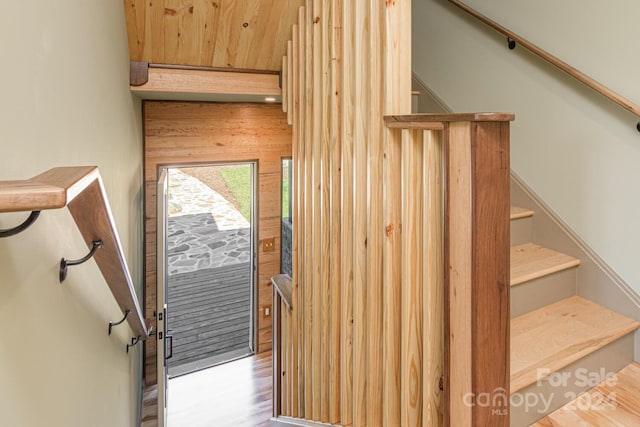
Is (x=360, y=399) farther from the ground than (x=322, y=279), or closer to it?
closer to it

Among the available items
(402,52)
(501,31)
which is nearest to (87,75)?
(402,52)

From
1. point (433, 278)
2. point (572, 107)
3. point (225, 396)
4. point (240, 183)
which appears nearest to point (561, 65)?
point (572, 107)

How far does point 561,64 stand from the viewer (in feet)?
6.99

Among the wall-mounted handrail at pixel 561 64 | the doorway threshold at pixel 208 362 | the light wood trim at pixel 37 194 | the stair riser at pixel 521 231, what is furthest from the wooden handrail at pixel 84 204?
the doorway threshold at pixel 208 362

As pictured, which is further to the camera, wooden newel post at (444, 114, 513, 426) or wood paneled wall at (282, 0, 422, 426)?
wood paneled wall at (282, 0, 422, 426)

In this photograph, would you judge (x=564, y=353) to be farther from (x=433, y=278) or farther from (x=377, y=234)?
(x=377, y=234)

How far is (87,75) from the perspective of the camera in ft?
4.44

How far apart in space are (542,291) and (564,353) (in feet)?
1.43

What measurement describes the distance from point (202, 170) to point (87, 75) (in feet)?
14.9

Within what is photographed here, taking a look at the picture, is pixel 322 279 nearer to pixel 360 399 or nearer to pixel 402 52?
pixel 360 399

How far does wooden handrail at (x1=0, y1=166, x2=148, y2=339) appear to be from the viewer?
0.47 meters

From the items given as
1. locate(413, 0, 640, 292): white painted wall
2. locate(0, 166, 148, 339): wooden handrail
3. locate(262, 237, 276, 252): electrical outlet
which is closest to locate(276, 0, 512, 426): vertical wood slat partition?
locate(0, 166, 148, 339): wooden handrail

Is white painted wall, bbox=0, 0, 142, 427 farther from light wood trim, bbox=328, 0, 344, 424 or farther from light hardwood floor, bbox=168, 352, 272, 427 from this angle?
light hardwood floor, bbox=168, 352, 272, 427

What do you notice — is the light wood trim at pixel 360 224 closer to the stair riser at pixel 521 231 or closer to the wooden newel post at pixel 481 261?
the wooden newel post at pixel 481 261
